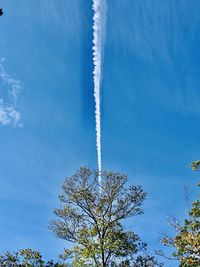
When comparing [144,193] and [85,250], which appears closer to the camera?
[85,250]

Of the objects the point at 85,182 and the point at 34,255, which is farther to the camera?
the point at 85,182

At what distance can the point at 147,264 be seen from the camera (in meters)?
26.0

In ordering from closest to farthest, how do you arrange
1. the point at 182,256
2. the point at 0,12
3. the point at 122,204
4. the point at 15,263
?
the point at 0,12, the point at 15,263, the point at 182,256, the point at 122,204

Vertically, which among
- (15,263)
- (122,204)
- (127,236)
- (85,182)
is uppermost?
(85,182)

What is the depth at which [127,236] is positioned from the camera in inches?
1036

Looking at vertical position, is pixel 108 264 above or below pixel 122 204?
below

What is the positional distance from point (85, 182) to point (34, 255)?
21.5ft

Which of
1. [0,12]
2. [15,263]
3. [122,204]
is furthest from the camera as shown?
[122,204]

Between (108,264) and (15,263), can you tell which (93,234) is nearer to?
(108,264)

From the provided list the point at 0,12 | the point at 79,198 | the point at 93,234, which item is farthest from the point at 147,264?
the point at 0,12

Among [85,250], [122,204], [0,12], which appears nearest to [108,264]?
[85,250]

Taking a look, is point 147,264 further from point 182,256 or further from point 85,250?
point 85,250

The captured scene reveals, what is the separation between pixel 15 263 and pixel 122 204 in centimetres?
783

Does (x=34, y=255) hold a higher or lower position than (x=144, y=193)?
lower
